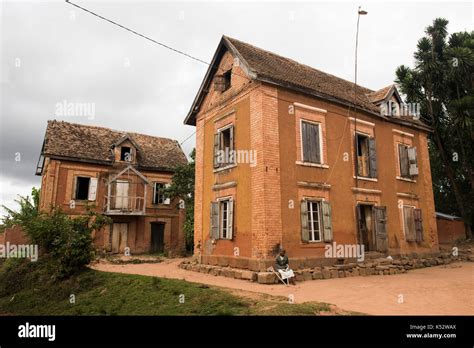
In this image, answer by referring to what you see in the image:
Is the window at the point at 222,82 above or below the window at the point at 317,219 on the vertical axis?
above

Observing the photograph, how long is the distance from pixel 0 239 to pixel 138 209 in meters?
9.41

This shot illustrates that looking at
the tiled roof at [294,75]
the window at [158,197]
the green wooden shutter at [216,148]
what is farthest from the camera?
the window at [158,197]

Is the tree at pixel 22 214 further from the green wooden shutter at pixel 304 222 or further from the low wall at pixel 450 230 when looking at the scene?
the low wall at pixel 450 230

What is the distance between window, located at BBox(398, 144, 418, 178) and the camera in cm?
1627

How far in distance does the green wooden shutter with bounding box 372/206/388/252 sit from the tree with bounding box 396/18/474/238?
9628mm

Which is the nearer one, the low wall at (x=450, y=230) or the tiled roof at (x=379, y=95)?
the tiled roof at (x=379, y=95)

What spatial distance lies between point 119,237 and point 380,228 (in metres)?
17.1

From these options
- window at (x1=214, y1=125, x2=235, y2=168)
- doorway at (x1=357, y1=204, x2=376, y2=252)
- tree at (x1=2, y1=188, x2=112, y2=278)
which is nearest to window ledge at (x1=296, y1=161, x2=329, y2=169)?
window at (x1=214, y1=125, x2=235, y2=168)

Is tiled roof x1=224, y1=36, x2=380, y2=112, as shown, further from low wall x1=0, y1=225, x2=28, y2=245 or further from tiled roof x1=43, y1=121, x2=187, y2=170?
low wall x1=0, y1=225, x2=28, y2=245

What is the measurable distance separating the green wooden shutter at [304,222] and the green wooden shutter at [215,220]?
343 cm

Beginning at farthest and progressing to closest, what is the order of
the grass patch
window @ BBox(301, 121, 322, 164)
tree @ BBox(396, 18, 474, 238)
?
tree @ BBox(396, 18, 474, 238) < window @ BBox(301, 121, 322, 164) < the grass patch

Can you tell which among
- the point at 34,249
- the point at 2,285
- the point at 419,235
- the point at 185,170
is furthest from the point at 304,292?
the point at 185,170

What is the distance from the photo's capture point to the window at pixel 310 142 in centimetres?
1258

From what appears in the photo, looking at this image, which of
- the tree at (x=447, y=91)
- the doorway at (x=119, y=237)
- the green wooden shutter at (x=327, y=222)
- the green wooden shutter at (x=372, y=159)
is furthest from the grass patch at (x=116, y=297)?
the tree at (x=447, y=91)
